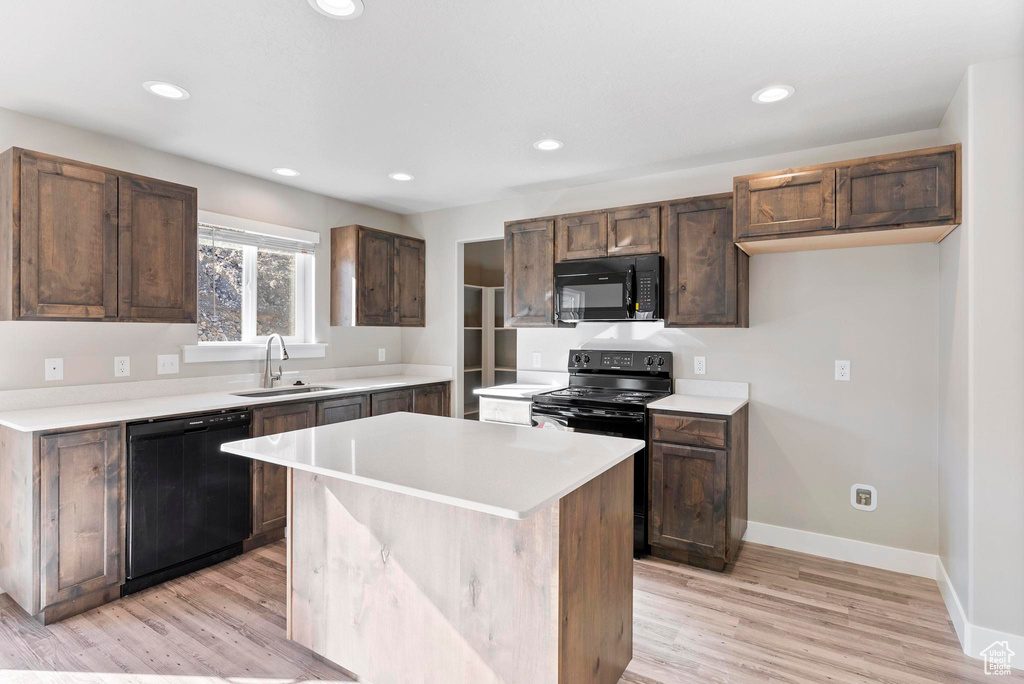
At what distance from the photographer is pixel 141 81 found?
2.38 m

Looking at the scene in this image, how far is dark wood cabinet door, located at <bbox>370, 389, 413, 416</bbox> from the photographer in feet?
13.1

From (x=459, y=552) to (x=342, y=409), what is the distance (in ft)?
7.38

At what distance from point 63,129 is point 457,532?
3070mm

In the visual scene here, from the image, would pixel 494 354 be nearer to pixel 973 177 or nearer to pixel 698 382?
pixel 698 382

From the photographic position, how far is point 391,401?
418 centimetres

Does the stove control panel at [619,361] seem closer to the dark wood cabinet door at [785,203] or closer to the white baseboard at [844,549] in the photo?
the dark wood cabinet door at [785,203]

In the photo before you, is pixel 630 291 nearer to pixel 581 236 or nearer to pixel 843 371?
pixel 581 236

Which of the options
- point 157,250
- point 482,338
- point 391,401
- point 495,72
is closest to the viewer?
point 495,72

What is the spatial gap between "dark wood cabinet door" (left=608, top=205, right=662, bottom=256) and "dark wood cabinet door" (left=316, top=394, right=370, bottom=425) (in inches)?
81.3

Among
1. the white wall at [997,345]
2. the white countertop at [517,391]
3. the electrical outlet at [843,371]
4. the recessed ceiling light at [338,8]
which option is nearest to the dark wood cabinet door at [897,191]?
the white wall at [997,345]

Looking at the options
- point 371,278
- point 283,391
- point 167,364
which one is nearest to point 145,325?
point 167,364

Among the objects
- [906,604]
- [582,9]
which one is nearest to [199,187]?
[582,9]

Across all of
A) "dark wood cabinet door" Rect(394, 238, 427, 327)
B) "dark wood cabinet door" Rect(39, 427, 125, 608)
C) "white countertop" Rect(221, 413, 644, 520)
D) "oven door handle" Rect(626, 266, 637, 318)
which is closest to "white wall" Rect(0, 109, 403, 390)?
"dark wood cabinet door" Rect(394, 238, 427, 327)

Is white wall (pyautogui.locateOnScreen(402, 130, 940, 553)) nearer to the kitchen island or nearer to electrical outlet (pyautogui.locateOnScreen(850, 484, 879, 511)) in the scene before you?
electrical outlet (pyautogui.locateOnScreen(850, 484, 879, 511))
